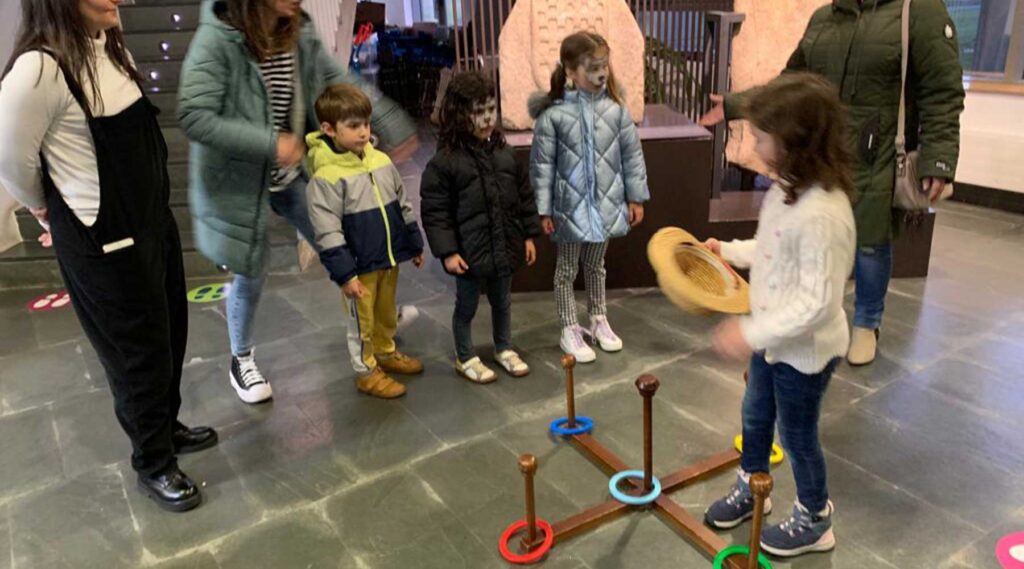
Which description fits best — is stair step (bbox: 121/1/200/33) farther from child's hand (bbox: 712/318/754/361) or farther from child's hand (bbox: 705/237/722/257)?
child's hand (bbox: 712/318/754/361)

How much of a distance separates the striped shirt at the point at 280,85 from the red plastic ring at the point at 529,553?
141 centimetres

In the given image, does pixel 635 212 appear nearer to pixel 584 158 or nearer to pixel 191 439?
pixel 584 158

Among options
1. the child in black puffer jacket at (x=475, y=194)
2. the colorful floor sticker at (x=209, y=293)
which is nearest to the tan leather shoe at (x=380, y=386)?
the child in black puffer jacket at (x=475, y=194)

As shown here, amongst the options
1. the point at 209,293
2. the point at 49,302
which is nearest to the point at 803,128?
the point at 209,293

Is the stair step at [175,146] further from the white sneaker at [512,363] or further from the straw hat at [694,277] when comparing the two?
the straw hat at [694,277]

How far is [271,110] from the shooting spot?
256 centimetres

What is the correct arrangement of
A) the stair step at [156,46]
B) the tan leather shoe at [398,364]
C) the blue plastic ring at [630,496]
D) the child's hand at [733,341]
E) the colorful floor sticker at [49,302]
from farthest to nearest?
the stair step at [156,46]
the colorful floor sticker at [49,302]
the tan leather shoe at [398,364]
the blue plastic ring at [630,496]
the child's hand at [733,341]

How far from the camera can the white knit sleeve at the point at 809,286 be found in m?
1.69

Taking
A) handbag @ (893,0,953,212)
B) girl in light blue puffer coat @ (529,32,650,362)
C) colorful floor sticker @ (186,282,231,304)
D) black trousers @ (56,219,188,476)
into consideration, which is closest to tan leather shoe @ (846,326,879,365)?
handbag @ (893,0,953,212)

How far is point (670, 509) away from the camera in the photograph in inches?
89.7

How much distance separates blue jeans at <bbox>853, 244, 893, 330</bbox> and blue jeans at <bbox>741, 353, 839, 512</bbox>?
1241mm

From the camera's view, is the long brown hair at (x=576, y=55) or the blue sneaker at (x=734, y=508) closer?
the blue sneaker at (x=734, y=508)

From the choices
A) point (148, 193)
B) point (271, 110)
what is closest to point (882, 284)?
point (271, 110)

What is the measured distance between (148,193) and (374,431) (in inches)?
44.6
